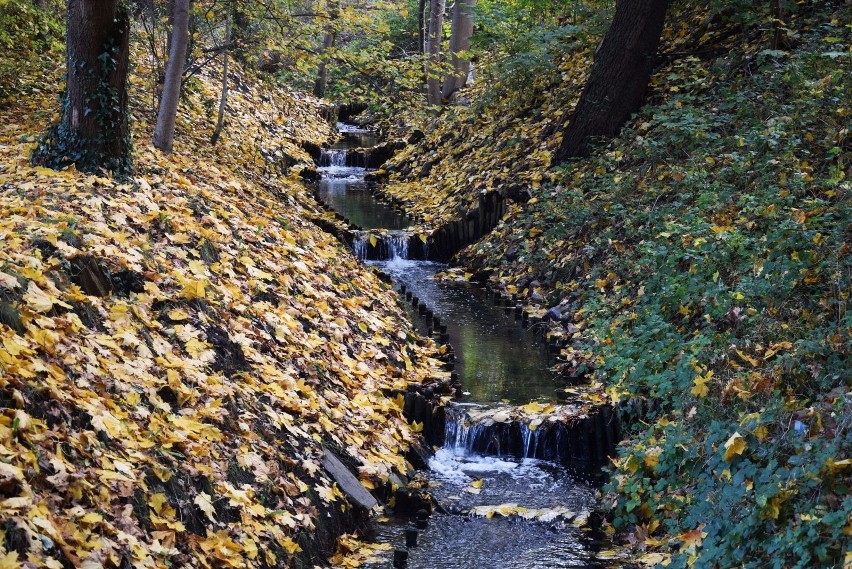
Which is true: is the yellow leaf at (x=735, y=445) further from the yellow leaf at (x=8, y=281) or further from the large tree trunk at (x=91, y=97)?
the large tree trunk at (x=91, y=97)

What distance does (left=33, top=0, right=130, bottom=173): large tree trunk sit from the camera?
817 centimetres

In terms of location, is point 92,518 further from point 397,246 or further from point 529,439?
point 397,246

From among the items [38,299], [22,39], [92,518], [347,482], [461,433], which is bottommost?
[461,433]

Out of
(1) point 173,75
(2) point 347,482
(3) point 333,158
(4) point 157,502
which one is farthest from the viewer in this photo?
(3) point 333,158

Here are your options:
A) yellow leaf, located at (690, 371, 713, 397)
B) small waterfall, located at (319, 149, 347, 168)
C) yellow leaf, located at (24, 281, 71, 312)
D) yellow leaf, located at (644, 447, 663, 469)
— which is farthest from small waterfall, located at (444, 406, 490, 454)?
small waterfall, located at (319, 149, 347, 168)

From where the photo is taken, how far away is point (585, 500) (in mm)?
7094

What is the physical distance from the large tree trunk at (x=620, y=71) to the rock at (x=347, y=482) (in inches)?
341

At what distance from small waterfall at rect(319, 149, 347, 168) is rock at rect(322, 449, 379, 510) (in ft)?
55.6

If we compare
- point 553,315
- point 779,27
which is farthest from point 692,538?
point 779,27

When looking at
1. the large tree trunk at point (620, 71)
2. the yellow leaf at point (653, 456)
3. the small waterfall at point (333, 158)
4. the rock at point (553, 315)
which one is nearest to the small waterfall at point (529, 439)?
the yellow leaf at point (653, 456)

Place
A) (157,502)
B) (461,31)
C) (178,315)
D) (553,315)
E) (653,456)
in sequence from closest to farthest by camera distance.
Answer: (157,502) < (178,315) < (653,456) < (553,315) < (461,31)

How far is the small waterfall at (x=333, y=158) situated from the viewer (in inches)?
889

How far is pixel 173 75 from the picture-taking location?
10508 mm

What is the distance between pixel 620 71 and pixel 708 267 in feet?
19.2
